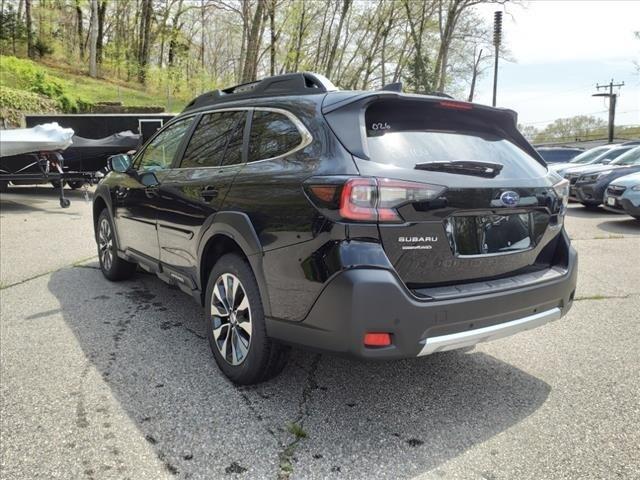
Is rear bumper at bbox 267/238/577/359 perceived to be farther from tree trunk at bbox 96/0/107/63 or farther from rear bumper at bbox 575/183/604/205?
tree trunk at bbox 96/0/107/63

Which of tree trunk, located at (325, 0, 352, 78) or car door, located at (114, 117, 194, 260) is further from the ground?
tree trunk, located at (325, 0, 352, 78)

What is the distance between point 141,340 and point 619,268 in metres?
5.57

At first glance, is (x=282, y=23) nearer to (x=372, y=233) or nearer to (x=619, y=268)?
(x=619, y=268)

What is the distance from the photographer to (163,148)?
4473mm

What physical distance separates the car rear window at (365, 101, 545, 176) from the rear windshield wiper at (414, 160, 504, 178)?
0.16ft

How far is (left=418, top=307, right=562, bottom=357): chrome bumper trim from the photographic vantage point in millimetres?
2480

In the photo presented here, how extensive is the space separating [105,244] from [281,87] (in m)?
3.30

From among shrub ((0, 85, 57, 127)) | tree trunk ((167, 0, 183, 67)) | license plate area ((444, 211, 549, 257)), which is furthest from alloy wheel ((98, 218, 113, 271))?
tree trunk ((167, 0, 183, 67))

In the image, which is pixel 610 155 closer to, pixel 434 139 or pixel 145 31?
pixel 434 139

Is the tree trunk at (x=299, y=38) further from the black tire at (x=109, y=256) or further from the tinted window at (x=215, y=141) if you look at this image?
the tinted window at (x=215, y=141)

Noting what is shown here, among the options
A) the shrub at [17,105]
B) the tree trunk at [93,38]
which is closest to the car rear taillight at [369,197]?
the shrub at [17,105]

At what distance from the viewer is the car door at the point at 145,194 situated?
4.26 metres

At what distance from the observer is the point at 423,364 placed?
351cm

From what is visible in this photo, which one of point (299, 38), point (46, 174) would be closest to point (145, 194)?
point (46, 174)
